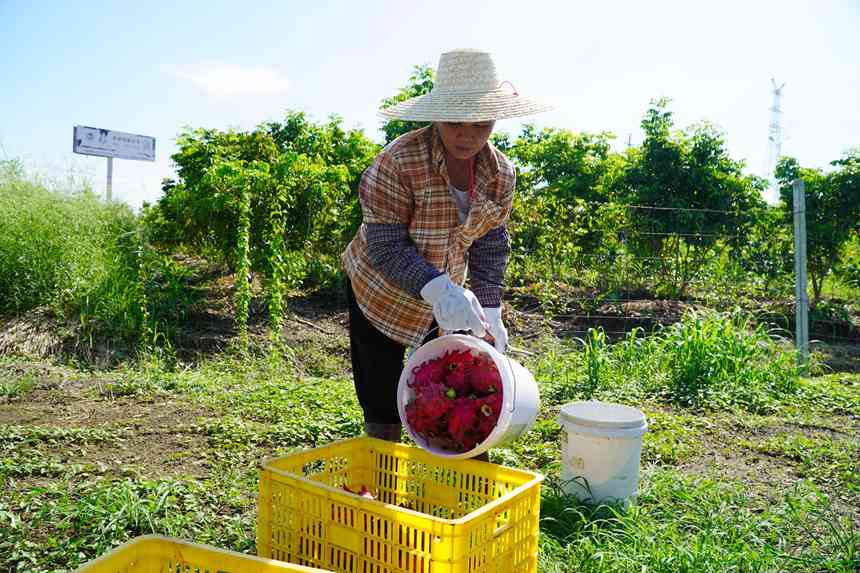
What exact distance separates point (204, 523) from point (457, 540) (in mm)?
1216

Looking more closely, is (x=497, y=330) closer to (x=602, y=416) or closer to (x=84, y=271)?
(x=602, y=416)

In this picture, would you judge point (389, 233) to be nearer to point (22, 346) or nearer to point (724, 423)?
point (724, 423)

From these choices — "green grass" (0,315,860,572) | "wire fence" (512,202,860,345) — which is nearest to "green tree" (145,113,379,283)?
"green grass" (0,315,860,572)

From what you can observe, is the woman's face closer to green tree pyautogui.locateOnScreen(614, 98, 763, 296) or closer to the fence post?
the fence post

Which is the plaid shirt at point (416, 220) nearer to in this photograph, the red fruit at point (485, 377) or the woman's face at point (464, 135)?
the woman's face at point (464, 135)

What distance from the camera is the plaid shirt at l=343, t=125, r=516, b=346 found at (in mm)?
2225

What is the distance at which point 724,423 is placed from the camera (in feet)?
13.0

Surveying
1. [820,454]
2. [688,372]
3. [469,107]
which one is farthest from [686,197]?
[469,107]

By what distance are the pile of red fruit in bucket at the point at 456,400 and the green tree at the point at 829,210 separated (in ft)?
Result: 20.3

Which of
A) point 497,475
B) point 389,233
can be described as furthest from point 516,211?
point 497,475

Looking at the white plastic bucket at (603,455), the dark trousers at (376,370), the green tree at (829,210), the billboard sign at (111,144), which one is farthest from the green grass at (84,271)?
the green tree at (829,210)

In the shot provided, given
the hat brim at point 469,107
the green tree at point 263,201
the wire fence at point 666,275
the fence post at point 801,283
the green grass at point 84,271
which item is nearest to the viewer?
the hat brim at point 469,107

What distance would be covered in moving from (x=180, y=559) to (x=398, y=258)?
3.57 ft

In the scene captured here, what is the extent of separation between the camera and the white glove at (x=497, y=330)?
2278 millimetres
